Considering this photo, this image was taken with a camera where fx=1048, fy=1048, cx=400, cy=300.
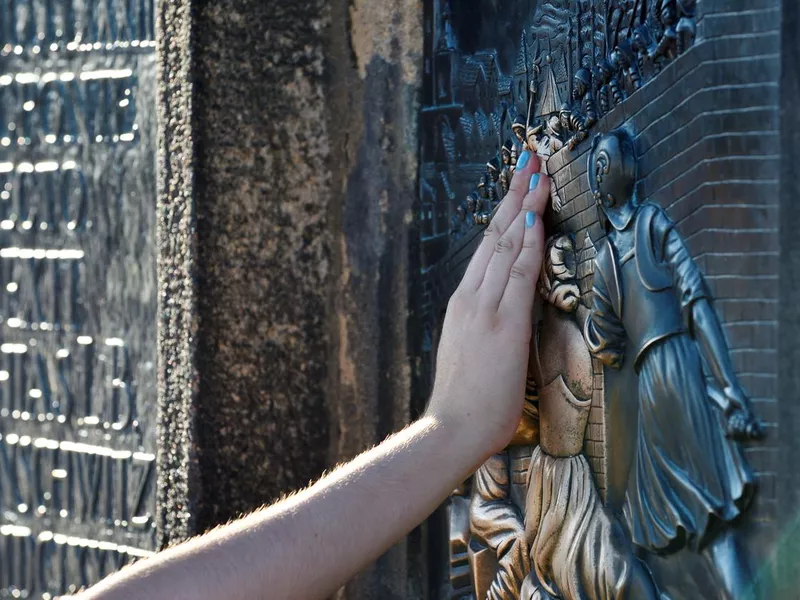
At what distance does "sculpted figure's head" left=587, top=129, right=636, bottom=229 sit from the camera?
0.97m

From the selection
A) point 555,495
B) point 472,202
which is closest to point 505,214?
point 472,202

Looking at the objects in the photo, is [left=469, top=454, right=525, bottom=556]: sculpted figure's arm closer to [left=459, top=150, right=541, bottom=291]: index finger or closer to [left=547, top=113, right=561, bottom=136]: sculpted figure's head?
[left=459, top=150, right=541, bottom=291]: index finger

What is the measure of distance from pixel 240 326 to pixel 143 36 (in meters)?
0.83

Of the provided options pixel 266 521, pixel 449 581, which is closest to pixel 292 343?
pixel 449 581

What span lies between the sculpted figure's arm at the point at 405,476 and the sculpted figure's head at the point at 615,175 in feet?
0.64

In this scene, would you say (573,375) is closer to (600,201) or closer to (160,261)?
(600,201)

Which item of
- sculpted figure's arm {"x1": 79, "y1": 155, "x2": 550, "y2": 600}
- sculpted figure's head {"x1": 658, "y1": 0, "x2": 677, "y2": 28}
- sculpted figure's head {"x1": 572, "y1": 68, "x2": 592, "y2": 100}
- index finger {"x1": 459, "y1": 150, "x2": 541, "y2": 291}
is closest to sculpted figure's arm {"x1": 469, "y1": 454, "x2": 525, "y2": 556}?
sculpted figure's arm {"x1": 79, "y1": 155, "x2": 550, "y2": 600}

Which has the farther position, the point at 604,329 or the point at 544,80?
the point at 544,80

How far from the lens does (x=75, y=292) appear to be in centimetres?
225

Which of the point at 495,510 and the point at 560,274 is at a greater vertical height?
the point at 560,274

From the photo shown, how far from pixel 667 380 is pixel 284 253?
0.90 meters

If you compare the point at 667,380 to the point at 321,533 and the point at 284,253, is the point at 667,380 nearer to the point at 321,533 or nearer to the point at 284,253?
the point at 321,533

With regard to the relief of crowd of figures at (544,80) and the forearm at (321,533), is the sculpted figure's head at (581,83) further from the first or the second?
the forearm at (321,533)

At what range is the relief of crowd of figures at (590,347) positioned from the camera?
83cm
